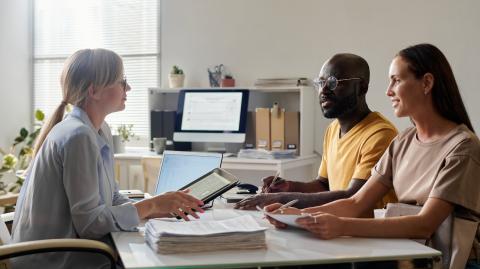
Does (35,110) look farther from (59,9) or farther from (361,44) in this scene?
(361,44)

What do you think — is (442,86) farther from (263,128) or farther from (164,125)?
(164,125)

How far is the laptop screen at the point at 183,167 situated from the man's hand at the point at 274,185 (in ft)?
0.74

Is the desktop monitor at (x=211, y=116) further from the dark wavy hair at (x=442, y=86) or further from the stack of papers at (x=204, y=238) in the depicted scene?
the stack of papers at (x=204, y=238)

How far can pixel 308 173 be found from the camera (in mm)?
4574

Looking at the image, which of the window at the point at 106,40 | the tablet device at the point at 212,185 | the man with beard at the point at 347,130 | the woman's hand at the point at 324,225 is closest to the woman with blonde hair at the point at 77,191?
→ the tablet device at the point at 212,185

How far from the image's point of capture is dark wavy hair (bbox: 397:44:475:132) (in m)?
1.89

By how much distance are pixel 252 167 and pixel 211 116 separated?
726mm

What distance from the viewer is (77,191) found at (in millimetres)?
1775

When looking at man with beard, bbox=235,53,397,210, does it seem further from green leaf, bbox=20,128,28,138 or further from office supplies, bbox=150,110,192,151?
green leaf, bbox=20,128,28,138

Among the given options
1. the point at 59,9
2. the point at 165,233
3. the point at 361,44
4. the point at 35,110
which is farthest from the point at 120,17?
the point at 165,233

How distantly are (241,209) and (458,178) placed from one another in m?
0.84

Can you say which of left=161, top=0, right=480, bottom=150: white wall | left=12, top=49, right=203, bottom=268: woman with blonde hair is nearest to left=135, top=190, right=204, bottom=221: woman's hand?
left=12, top=49, right=203, bottom=268: woman with blonde hair

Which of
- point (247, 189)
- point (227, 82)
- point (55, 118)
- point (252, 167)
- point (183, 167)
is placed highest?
point (227, 82)

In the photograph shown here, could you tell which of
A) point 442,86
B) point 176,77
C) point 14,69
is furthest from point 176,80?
point 442,86
